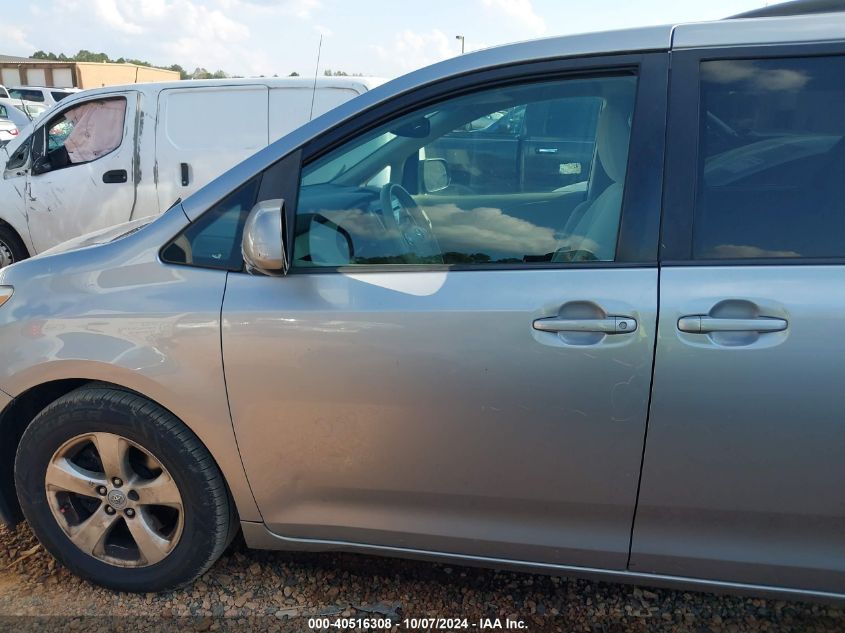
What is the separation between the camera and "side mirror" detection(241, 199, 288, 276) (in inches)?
72.5

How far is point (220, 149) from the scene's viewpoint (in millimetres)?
5703

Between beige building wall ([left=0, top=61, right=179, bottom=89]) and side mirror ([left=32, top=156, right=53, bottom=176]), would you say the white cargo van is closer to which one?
side mirror ([left=32, top=156, right=53, bottom=176])

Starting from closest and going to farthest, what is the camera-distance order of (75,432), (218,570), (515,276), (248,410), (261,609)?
1. (515,276)
2. (248,410)
3. (75,432)
4. (261,609)
5. (218,570)

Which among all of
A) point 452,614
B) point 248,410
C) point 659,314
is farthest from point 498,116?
point 452,614

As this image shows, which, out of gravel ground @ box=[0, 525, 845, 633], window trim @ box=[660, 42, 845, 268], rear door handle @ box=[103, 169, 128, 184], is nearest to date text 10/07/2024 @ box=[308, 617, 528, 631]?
gravel ground @ box=[0, 525, 845, 633]

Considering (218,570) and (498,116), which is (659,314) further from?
(218,570)

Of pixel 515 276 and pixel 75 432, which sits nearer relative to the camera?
pixel 515 276

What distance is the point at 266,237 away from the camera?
6.03 ft

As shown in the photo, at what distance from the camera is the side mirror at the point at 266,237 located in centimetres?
184

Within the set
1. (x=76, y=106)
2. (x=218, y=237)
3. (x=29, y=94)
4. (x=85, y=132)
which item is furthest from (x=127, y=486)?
(x=29, y=94)

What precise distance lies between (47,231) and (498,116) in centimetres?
527

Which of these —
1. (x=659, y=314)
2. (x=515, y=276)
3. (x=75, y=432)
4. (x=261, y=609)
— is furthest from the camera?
(x=261, y=609)

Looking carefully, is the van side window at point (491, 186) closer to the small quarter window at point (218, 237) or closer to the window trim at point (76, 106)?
the small quarter window at point (218, 237)

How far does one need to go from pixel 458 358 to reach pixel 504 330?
148mm
